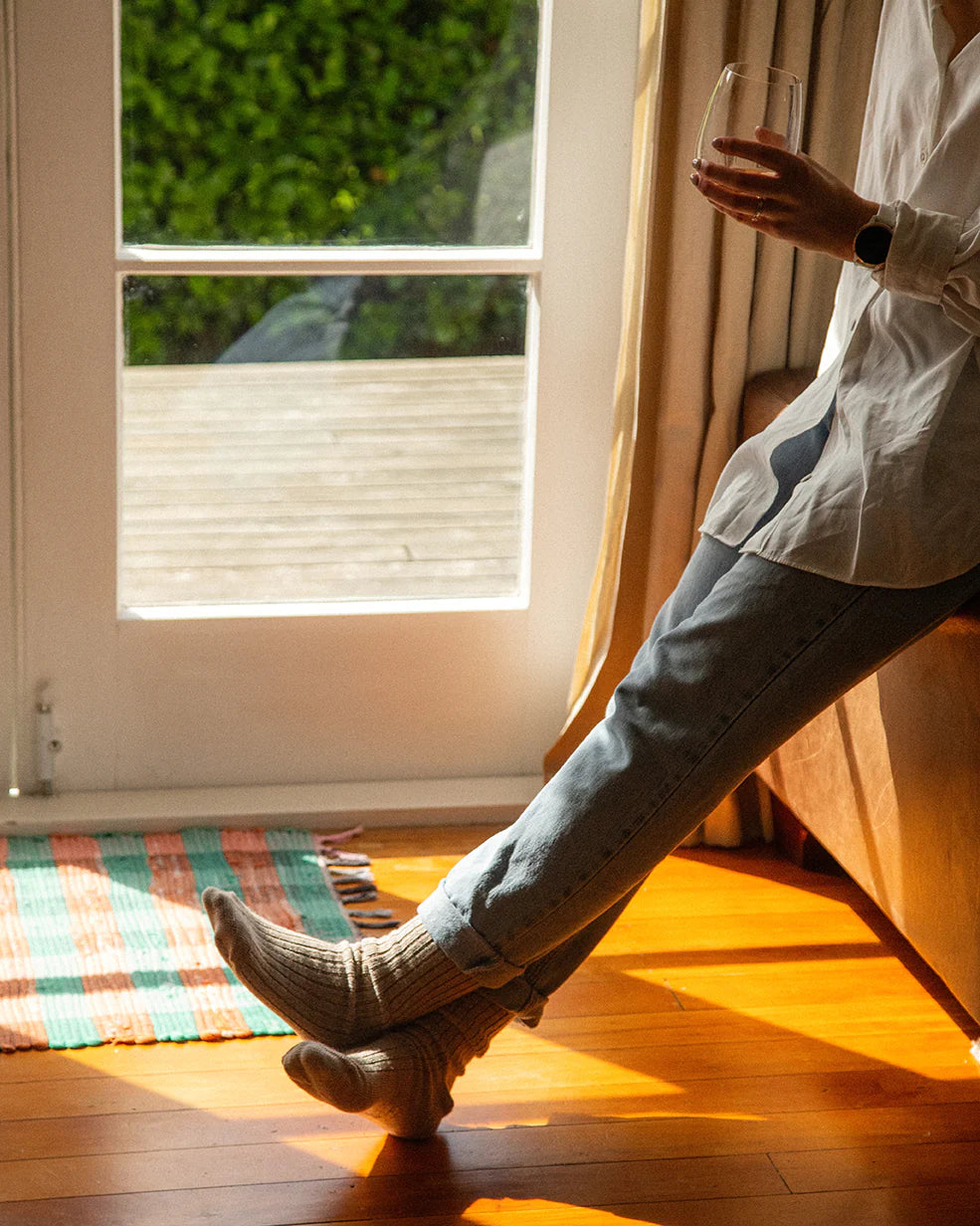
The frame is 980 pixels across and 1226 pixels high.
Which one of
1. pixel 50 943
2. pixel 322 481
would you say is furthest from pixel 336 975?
pixel 322 481

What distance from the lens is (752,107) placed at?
1260 mm

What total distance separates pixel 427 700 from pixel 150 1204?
3.46 ft

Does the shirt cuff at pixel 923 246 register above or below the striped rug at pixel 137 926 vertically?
above

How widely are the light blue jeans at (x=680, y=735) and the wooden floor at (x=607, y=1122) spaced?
251 millimetres

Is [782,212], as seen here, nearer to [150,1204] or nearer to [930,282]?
[930,282]

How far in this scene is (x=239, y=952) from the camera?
144cm

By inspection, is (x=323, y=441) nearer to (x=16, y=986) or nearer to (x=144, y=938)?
(x=144, y=938)

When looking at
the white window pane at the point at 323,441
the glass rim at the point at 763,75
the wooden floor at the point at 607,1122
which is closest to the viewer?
the glass rim at the point at 763,75

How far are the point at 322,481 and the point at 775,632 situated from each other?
3.58ft

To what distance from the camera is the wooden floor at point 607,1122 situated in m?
1.47

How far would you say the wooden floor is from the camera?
1470 millimetres

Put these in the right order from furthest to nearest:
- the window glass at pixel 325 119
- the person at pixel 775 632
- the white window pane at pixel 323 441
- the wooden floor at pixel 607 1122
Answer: the white window pane at pixel 323 441 → the window glass at pixel 325 119 → the wooden floor at pixel 607 1122 → the person at pixel 775 632

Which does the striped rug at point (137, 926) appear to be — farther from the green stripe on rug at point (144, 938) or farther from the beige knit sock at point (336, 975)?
the beige knit sock at point (336, 975)

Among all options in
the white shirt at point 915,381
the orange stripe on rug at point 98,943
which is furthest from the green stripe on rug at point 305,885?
the white shirt at point 915,381
